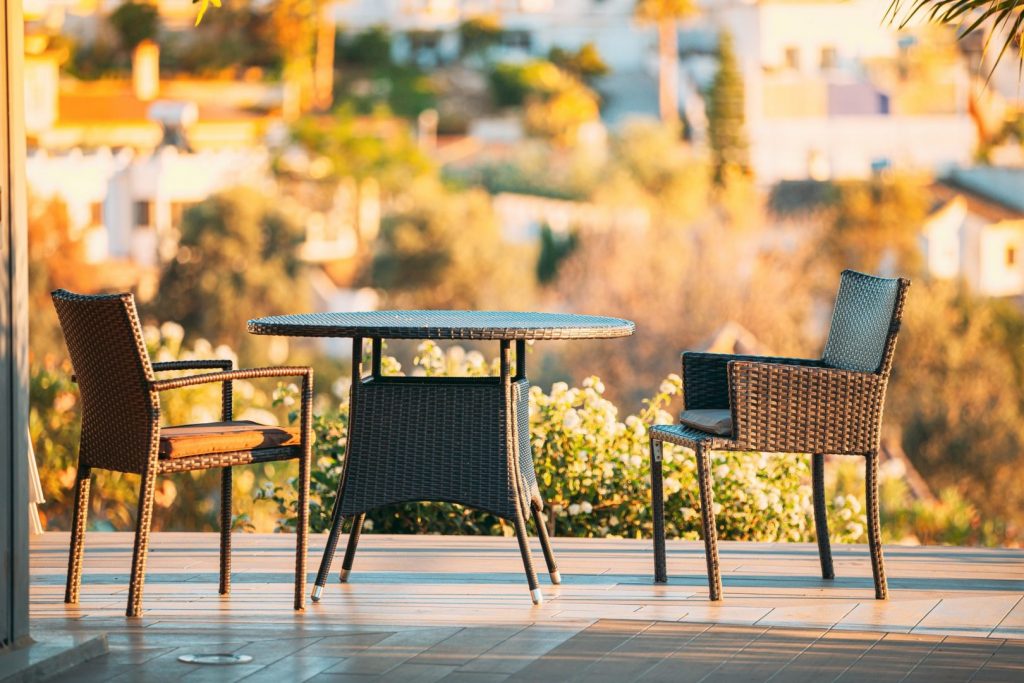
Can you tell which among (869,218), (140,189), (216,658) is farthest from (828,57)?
(216,658)

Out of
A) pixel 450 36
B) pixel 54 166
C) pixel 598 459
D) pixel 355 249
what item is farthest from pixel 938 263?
pixel 598 459

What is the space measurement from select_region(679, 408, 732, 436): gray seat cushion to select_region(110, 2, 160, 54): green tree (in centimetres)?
5964

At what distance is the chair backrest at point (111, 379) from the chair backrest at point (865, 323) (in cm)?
177

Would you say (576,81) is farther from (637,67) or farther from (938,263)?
(938,263)

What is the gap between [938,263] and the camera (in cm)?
4353

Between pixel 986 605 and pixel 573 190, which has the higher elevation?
pixel 573 190

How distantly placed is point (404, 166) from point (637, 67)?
18.5m

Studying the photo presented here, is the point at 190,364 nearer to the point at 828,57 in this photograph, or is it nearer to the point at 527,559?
the point at 527,559

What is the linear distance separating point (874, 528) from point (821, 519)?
1.10 ft

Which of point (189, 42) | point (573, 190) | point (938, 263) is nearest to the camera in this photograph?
point (938, 263)

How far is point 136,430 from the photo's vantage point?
3.63 meters

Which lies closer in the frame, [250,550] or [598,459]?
[250,550]

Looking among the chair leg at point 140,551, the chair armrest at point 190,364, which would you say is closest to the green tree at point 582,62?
the chair armrest at point 190,364

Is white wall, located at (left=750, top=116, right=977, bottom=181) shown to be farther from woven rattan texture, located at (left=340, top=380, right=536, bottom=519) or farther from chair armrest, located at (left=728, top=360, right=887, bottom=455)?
woven rattan texture, located at (left=340, top=380, right=536, bottom=519)
